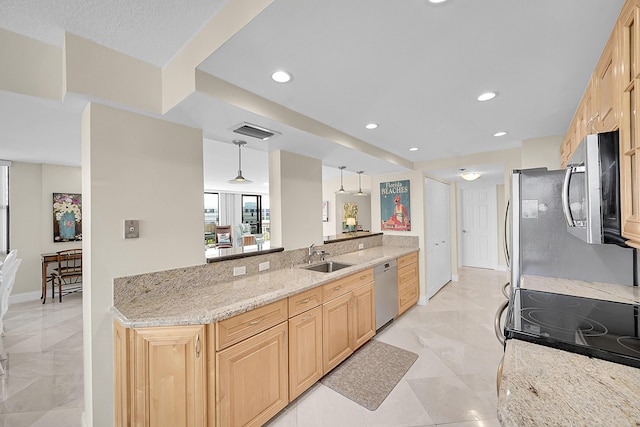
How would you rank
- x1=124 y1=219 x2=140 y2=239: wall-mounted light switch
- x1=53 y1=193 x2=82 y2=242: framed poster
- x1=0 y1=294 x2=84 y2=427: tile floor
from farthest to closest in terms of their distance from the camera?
1. x1=53 y1=193 x2=82 y2=242: framed poster
2. x1=0 y1=294 x2=84 y2=427: tile floor
3. x1=124 y1=219 x2=140 y2=239: wall-mounted light switch

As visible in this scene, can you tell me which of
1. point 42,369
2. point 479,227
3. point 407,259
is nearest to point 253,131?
point 407,259

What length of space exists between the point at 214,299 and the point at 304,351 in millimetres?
851

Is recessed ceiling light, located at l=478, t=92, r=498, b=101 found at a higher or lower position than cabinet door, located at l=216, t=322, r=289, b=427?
higher

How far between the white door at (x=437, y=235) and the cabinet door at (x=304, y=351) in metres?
2.75

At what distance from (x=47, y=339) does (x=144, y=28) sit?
3778mm

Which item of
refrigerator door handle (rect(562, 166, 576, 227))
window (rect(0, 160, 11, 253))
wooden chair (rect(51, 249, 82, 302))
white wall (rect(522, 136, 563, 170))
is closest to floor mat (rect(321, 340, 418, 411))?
refrigerator door handle (rect(562, 166, 576, 227))

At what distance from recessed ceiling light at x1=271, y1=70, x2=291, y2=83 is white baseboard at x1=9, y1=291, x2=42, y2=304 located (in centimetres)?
593

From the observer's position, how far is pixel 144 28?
1.45m

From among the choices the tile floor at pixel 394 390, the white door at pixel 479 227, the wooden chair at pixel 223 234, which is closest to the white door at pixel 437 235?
the tile floor at pixel 394 390

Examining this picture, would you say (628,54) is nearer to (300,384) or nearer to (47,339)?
(300,384)

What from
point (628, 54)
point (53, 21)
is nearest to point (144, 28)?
point (53, 21)

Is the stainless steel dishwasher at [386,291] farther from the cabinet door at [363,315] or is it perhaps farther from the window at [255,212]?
the window at [255,212]

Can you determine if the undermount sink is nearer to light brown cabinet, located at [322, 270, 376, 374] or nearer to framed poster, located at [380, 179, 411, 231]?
light brown cabinet, located at [322, 270, 376, 374]

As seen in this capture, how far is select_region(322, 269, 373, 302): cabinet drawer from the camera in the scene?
2.32 meters
